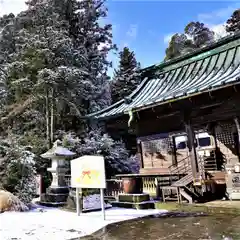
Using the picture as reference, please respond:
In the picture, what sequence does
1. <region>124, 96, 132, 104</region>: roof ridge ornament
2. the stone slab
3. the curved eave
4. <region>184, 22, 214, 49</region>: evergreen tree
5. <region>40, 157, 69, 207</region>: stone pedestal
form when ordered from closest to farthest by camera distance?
the stone slab, <region>40, 157, 69, 207</region>: stone pedestal, <region>124, 96, 132, 104</region>: roof ridge ornament, the curved eave, <region>184, 22, 214, 49</region>: evergreen tree

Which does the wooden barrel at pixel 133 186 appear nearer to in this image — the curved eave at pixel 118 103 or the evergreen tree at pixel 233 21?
the curved eave at pixel 118 103

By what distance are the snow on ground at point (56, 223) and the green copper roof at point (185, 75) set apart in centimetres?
581

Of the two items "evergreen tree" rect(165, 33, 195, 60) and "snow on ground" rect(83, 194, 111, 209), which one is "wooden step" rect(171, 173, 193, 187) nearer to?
"snow on ground" rect(83, 194, 111, 209)

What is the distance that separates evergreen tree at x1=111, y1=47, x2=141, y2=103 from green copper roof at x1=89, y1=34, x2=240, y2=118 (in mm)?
1046

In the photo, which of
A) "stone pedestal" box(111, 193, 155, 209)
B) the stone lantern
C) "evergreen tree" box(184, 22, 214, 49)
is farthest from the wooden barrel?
"evergreen tree" box(184, 22, 214, 49)

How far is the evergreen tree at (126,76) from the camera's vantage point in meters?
21.1

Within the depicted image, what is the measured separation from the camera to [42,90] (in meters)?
20.3

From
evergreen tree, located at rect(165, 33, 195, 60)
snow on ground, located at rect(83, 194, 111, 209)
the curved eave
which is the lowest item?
snow on ground, located at rect(83, 194, 111, 209)

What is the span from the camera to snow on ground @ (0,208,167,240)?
6.80 m

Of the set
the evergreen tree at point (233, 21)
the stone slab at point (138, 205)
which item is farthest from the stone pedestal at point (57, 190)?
the evergreen tree at point (233, 21)

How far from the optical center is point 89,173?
30.2 ft

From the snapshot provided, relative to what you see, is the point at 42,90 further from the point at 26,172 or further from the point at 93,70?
the point at 26,172

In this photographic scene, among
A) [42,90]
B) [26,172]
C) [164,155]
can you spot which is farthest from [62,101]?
[26,172]

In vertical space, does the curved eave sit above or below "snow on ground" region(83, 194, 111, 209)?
above
